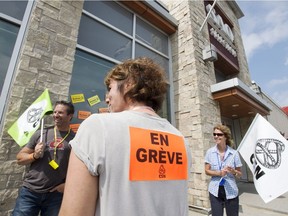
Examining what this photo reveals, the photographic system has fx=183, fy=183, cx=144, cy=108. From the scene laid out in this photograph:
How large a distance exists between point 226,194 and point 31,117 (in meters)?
2.62

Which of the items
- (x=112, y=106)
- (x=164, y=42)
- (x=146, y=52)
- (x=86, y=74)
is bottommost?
(x=112, y=106)

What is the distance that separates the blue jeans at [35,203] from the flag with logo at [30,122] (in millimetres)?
547

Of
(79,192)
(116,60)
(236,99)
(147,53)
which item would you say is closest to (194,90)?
(236,99)

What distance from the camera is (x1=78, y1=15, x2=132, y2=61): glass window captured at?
3826 mm

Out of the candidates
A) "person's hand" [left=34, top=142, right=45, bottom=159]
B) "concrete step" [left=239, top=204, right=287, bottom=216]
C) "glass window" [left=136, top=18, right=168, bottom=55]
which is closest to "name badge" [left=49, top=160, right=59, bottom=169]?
"person's hand" [left=34, top=142, right=45, bottom=159]

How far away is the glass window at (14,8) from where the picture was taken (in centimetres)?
275

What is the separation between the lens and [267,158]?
2.31 metres

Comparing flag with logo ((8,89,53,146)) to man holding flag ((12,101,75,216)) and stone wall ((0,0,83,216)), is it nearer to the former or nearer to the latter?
man holding flag ((12,101,75,216))

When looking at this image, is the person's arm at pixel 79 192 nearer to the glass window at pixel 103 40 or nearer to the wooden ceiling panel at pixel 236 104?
the glass window at pixel 103 40

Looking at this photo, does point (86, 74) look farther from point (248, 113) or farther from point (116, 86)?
point (248, 113)

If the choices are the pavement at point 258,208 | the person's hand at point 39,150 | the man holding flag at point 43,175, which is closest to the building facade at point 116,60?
the man holding flag at point 43,175

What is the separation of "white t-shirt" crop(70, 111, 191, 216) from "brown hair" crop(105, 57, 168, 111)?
12cm

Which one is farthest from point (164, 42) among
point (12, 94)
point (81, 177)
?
point (81, 177)

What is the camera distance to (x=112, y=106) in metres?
0.97
